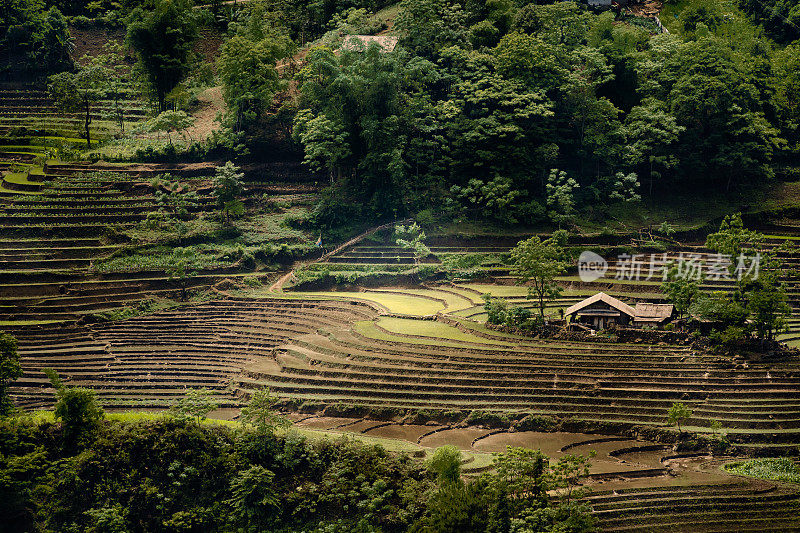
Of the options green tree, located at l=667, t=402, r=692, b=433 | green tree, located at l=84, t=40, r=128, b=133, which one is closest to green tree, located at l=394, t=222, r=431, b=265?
green tree, located at l=667, t=402, r=692, b=433

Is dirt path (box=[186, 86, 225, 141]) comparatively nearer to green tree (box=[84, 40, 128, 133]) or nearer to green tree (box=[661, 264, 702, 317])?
green tree (box=[84, 40, 128, 133])

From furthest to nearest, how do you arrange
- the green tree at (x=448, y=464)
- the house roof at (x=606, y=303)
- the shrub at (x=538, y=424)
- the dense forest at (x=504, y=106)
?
1. the dense forest at (x=504, y=106)
2. the house roof at (x=606, y=303)
3. the shrub at (x=538, y=424)
4. the green tree at (x=448, y=464)

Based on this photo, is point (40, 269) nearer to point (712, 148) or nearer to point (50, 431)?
point (50, 431)

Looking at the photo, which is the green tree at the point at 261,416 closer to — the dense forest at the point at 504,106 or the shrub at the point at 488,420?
the shrub at the point at 488,420

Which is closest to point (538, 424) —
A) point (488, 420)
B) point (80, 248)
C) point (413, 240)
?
point (488, 420)

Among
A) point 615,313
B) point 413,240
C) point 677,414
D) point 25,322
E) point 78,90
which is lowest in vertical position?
point 677,414

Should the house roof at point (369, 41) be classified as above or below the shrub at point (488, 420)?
above

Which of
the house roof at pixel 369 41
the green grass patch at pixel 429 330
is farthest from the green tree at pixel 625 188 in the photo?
the house roof at pixel 369 41

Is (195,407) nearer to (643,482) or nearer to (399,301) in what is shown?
(399,301)
